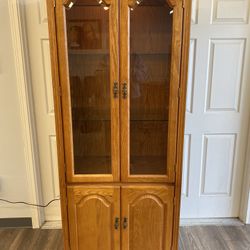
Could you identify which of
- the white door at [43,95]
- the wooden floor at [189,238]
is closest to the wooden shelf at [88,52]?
the white door at [43,95]

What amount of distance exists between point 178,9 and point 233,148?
130cm

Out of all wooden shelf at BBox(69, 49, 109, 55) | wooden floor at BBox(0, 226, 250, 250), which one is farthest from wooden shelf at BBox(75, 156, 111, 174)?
wooden floor at BBox(0, 226, 250, 250)

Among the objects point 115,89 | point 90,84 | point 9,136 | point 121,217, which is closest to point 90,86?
point 90,84

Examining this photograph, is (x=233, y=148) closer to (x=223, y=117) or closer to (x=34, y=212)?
(x=223, y=117)

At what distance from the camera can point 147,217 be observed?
1589 mm

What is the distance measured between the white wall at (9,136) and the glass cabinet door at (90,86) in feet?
2.42

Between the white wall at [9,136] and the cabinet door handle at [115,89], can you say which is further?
the white wall at [9,136]

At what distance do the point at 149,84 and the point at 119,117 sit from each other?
0.26m

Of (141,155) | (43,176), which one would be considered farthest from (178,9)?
(43,176)

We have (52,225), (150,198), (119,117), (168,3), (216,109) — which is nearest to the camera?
(168,3)

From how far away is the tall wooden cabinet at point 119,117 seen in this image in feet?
4.42

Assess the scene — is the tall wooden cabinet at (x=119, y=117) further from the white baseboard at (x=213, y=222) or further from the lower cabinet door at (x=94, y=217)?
the white baseboard at (x=213, y=222)

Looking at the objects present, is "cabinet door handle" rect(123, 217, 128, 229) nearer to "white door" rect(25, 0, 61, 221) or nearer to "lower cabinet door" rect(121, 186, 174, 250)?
"lower cabinet door" rect(121, 186, 174, 250)

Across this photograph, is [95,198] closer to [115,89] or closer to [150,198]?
[150,198]
